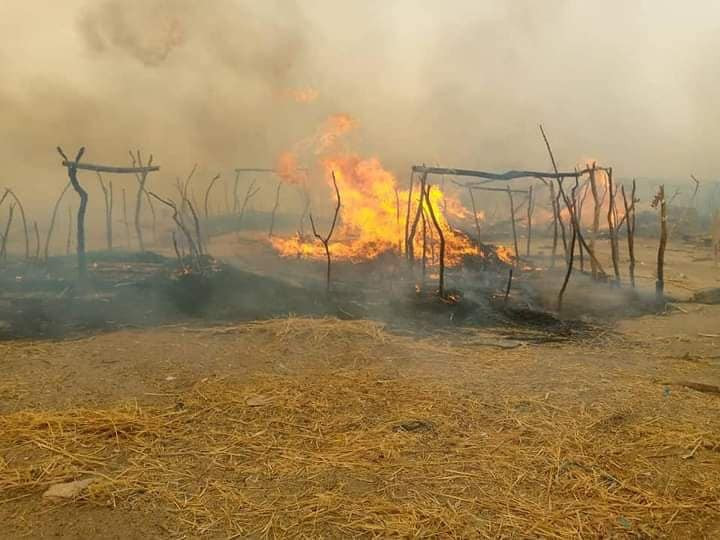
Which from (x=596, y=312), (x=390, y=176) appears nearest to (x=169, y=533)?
(x=596, y=312)

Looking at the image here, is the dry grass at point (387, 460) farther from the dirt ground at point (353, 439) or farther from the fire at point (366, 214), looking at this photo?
the fire at point (366, 214)

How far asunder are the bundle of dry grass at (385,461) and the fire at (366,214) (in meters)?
9.00

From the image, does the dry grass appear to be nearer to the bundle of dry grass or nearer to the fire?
the bundle of dry grass

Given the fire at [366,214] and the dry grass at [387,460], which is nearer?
the dry grass at [387,460]

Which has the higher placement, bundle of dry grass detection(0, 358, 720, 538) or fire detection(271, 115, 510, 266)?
fire detection(271, 115, 510, 266)

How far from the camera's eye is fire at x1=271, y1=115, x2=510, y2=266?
47.5 ft

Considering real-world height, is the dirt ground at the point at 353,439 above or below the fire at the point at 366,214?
below

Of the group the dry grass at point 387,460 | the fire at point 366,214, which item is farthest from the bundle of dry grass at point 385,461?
the fire at point 366,214

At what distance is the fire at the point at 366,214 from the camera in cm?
1448

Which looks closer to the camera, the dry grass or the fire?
the dry grass

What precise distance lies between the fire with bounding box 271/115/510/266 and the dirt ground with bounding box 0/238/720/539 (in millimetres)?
7161

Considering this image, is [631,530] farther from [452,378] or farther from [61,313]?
[61,313]

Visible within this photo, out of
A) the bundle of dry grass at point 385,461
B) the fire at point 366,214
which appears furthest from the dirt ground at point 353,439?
the fire at point 366,214

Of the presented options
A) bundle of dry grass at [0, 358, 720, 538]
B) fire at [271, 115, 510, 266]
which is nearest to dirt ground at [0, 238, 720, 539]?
bundle of dry grass at [0, 358, 720, 538]
